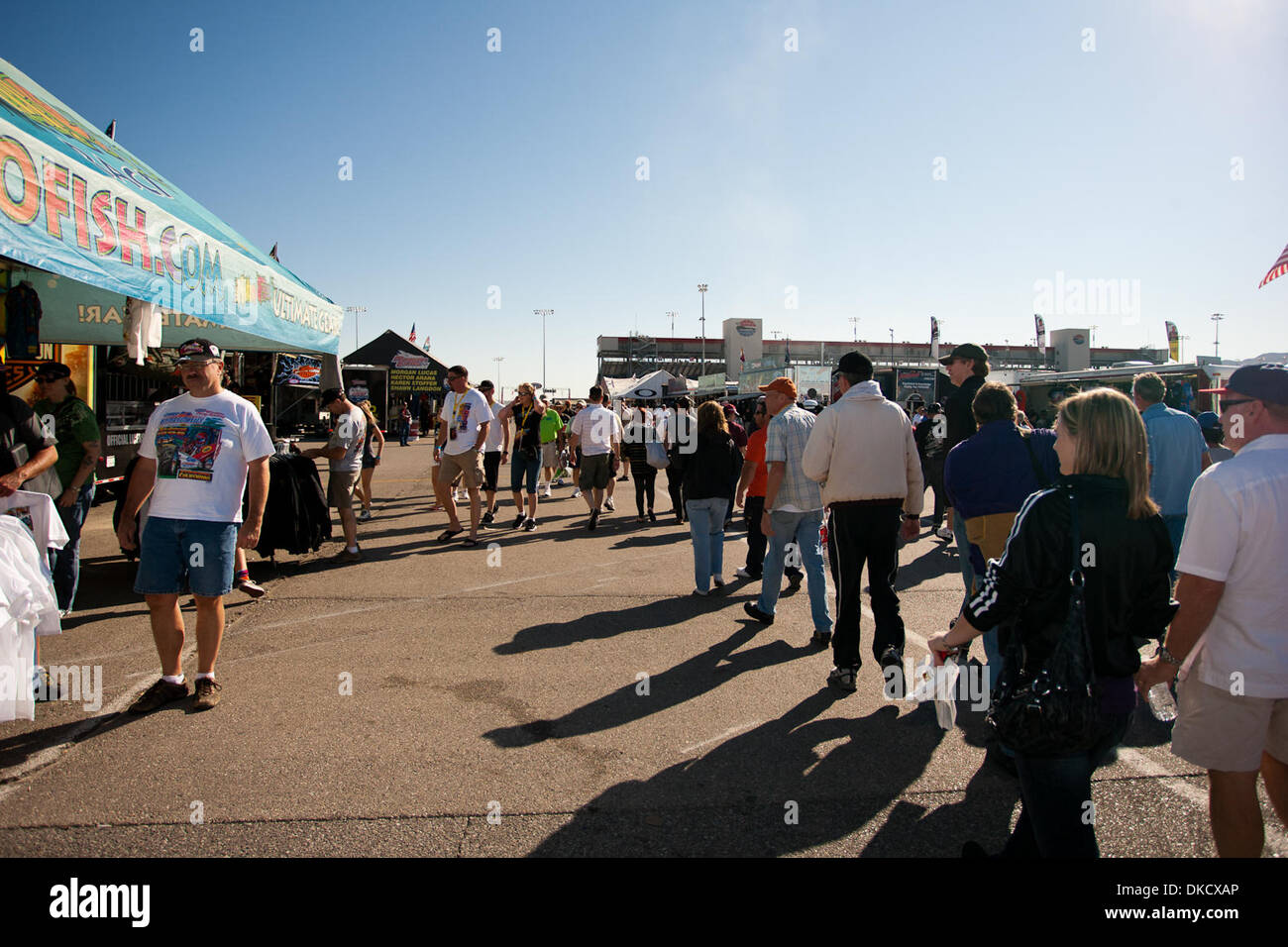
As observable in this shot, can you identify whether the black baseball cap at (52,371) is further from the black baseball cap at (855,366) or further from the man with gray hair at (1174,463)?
the man with gray hair at (1174,463)

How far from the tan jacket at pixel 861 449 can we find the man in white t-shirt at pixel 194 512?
337 centimetres

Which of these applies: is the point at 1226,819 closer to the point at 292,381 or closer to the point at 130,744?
the point at 130,744

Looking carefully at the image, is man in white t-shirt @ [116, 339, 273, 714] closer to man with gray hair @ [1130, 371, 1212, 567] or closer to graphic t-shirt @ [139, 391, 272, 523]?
graphic t-shirt @ [139, 391, 272, 523]

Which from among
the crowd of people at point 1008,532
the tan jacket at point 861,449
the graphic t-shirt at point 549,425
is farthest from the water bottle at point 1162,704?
the graphic t-shirt at point 549,425

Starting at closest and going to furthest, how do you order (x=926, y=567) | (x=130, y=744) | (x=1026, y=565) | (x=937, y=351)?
(x=1026, y=565), (x=130, y=744), (x=926, y=567), (x=937, y=351)

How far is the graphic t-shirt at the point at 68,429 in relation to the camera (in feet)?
18.4

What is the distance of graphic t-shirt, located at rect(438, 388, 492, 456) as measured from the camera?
962 centimetres

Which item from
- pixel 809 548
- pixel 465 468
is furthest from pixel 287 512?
pixel 809 548

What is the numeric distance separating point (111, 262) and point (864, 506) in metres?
5.28

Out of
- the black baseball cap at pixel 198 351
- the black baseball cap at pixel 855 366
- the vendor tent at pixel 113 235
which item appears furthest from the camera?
the black baseball cap at pixel 855 366

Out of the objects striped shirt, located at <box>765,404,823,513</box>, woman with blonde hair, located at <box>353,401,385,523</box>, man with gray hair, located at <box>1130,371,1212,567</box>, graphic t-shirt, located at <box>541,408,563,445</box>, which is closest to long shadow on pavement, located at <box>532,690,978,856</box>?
striped shirt, located at <box>765,404,823,513</box>
